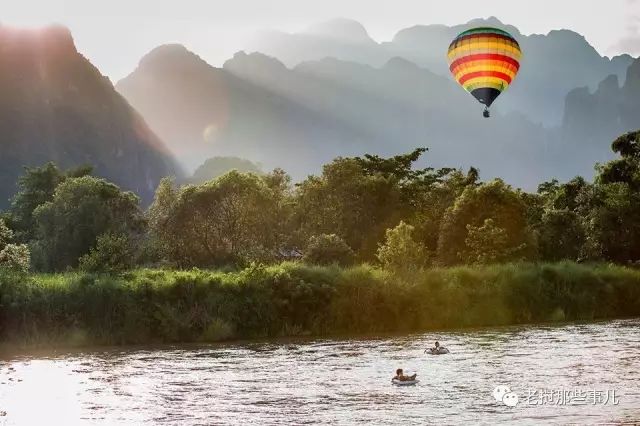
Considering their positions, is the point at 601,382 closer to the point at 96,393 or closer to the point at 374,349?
the point at 374,349

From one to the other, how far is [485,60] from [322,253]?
993 inches

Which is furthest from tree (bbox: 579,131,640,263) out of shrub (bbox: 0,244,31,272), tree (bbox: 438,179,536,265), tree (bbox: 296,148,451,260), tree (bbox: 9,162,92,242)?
tree (bbox: 9,162,92,242)

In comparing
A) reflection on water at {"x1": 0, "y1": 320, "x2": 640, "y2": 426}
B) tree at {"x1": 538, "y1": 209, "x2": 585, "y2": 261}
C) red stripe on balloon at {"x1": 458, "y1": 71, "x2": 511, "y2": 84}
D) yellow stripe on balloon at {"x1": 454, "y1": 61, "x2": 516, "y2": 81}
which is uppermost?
yellow stripe on balloon at {"x1": 454, "y1": 61, "x2": 516, "y2": 81}

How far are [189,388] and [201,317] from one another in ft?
62.0

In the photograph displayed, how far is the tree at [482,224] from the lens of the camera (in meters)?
74.1

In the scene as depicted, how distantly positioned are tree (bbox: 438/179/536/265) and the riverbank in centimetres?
1002

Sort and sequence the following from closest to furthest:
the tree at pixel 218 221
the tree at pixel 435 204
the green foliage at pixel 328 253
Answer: the green foliage at pixel 328 253 → the tree at pixel 435 204 → the tree at pixel 218 221

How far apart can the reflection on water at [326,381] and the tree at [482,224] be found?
73.8 feet

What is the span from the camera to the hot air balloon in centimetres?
5547

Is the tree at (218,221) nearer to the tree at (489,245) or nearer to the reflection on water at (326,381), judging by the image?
the tree at (489,245)

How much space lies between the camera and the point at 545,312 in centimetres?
6191

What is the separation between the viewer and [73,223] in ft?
288

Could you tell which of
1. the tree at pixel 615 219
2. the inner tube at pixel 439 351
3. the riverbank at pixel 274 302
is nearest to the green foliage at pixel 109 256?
the riverbank at pixel 274 302

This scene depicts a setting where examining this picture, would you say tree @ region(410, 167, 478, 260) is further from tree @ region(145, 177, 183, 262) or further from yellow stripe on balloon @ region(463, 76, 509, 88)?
yellow stripe on balloon @ region(463, 76, 509, 88)
